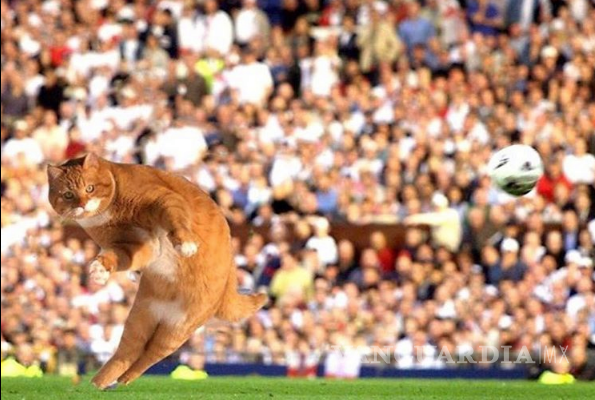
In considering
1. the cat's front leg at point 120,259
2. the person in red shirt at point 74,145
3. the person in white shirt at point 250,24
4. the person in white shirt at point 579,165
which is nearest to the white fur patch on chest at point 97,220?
the cat's front leg at point 120,259

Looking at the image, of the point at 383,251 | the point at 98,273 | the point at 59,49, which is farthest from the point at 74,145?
the point at 98,273

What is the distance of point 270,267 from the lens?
22719 millimetres

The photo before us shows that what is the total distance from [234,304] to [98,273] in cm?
187

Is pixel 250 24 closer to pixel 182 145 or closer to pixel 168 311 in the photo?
pixel 182 145

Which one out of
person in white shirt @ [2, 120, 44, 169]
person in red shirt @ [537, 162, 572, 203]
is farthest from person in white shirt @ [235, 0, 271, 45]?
person in red shirt @ [537, 162, 572, 203]

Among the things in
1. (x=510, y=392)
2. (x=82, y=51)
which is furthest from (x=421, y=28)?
(x=510, y=392)

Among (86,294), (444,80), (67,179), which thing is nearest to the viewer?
(67,179)

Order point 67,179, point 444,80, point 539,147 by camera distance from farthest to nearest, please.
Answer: point 444,80, point 539,147, point 67,179

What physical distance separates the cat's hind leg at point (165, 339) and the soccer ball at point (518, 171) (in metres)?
4.57

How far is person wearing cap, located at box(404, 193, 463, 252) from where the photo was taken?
23.0 meters

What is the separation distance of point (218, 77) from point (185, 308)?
14.0 m

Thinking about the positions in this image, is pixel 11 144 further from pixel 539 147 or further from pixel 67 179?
pixel 67 179

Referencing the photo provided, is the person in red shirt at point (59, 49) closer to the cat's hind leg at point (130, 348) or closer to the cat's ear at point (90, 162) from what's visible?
the cat's hind leg at point (130, 348)

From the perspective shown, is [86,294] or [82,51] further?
[82,51]
